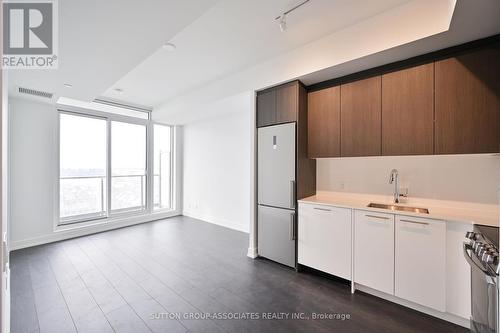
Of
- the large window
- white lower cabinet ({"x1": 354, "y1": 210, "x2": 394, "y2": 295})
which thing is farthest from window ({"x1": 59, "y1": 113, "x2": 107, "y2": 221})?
white lower cabinet ({"x1": 354, "y1": 210, "x2": 394, "y2": 295})

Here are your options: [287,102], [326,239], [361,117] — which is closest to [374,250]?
[326,239]

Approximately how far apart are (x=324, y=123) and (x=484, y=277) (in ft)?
6.93

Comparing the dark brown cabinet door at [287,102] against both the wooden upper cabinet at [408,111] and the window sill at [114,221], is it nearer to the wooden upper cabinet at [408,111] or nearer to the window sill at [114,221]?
the wooden upper cabinet at [408,111]

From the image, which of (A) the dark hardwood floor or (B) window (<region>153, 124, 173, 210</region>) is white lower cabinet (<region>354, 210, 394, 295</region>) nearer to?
(A) the dark hardwood floor

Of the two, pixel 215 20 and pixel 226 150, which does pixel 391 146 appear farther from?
pixel 226 150

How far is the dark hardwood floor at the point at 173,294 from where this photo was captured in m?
2.00

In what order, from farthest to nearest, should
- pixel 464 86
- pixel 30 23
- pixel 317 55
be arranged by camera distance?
pixel 317 55, pixel 464 86, pixel 30 23

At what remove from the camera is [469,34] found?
1953 mm

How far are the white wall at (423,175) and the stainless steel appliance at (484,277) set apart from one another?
2.32 feet

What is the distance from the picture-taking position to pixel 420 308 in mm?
2182

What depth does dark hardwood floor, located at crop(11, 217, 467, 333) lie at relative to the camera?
2.00m

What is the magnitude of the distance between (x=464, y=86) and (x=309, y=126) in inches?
63.3

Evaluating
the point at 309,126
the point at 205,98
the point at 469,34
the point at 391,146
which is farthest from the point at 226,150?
the point at 469,34

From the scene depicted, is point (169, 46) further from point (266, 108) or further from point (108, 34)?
point (266, 108)
